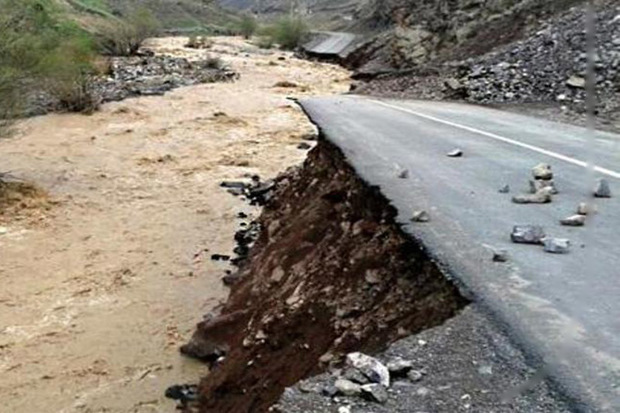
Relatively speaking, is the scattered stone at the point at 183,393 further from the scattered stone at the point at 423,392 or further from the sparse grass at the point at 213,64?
the sparse grass at the point at 213,64

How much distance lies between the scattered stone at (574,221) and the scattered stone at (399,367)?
3300 millimetres

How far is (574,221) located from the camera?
6.98 m

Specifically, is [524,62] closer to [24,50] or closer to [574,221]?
[24,50]

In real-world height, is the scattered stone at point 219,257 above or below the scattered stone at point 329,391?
below

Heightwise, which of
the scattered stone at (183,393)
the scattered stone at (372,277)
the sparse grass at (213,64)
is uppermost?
the scattered stone at (372,277)

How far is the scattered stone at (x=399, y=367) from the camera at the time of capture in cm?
414

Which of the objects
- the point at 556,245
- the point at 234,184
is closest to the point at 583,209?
the point at 556,245

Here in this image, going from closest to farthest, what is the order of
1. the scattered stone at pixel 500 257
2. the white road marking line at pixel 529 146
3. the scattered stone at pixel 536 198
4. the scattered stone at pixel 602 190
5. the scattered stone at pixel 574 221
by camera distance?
1. the scattered stone at pixel 500 257
2. the scattered stone at pixel 574 221
3. the scattered stone at pixel 536 198
4. the scattered stone at pixel 602 190
5. the white road marking line at pixel 529 146

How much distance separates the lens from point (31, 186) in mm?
19438

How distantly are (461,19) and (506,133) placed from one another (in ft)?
70.7

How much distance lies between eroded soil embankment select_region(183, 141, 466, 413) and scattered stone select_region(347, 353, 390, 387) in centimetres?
69

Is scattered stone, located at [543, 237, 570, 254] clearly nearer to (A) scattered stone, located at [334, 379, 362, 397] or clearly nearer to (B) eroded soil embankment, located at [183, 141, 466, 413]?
(B) eroded soil embankment, located at [183, 141, 466, 413]

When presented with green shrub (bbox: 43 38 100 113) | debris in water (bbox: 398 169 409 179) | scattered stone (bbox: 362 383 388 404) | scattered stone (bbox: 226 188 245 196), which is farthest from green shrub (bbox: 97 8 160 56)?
scattered stone (bbox: 362 383 388 404)

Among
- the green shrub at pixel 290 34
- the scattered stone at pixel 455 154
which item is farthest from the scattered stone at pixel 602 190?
the green shrub at pixel 290 34
